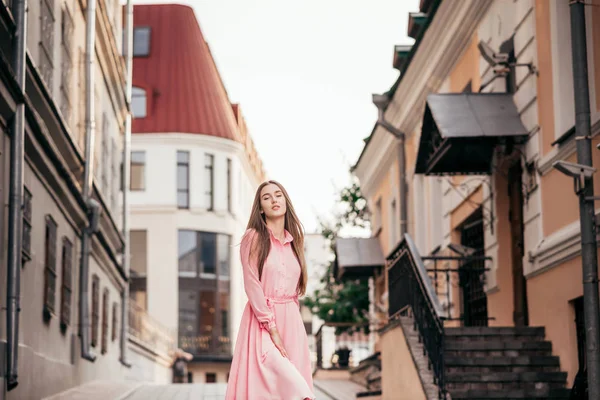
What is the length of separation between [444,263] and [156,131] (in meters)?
33.9

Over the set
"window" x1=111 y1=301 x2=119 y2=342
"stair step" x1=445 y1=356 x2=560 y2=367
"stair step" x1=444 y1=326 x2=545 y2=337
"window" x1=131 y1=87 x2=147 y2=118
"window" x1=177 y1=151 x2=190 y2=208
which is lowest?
"stair step" x1=445 y1=356 x2=560 y2=367

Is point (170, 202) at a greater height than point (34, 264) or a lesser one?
greater

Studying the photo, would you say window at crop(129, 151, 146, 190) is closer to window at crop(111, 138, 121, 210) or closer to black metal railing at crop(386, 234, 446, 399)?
window at crop(111, 138, 121, 210)

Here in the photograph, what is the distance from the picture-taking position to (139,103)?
174 feet

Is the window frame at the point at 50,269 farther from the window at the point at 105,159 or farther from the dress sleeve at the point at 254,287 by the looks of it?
the dress sleeve at the point at 254,287

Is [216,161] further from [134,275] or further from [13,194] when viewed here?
[13,194]

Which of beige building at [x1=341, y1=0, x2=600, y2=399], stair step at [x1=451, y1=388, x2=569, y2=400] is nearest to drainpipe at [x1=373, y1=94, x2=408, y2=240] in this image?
beige building at [x1=341, y1=0, x2=600, y2=399]

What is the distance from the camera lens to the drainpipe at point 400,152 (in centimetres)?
2394

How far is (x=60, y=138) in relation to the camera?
17.6 metres

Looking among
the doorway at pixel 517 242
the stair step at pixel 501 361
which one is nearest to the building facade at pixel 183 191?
the doorway at pixel 517 242

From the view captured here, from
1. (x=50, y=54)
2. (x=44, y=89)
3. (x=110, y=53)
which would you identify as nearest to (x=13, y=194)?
(x=44, y=89)

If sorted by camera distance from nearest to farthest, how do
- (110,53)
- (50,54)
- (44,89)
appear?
1. (44,89)
2. (50,54)
3. (110,53)

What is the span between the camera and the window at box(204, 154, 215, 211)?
54062 millimetres

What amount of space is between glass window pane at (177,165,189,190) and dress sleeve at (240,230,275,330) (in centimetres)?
4681
